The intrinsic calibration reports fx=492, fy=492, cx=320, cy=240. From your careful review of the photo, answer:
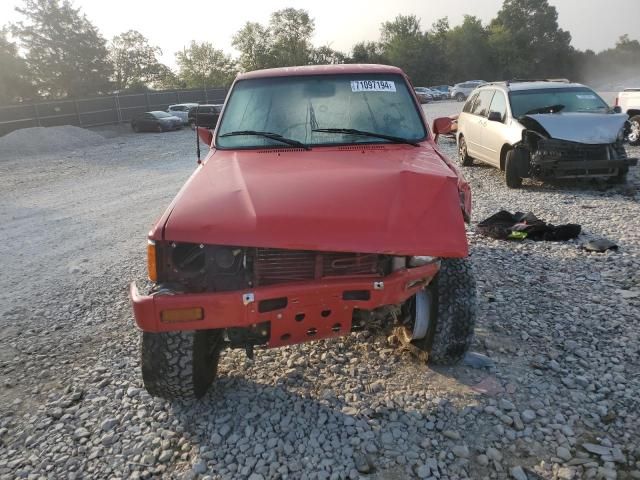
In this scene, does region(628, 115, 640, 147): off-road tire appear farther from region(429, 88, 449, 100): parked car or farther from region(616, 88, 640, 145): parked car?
region(429, 88, 449, 100): parked car

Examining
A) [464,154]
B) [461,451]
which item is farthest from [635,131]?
[461,451]

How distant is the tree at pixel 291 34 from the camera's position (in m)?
64.3

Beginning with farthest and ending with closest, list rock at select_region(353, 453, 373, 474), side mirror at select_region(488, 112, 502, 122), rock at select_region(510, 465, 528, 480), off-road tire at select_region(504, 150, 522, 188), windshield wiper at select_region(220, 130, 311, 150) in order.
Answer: side mirror at select_region(488, 112, 502, 122), off-road tire at select_region(504, 150, 522, 188), windshield wiper at select_region(220, 130, 311, 150), rock at select_region(353, 453, 373, 474), rock at select_region(510, 465, 528, 480)

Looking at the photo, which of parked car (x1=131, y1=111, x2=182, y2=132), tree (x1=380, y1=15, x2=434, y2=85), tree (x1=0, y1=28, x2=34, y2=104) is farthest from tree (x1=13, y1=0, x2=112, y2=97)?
tree (x1=380, y1=15, x2=434, y2=85)

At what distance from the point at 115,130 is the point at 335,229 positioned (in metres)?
30.6

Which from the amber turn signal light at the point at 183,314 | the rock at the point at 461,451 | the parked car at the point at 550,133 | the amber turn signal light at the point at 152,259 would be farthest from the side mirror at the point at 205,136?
the parked car at the point at 550,133

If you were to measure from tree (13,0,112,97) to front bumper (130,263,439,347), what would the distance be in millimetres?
45571

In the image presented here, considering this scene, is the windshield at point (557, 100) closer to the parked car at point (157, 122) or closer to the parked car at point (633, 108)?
the parked car at point (633, 108)

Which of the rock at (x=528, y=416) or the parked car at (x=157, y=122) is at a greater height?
the parked car at (x=157, y=122)

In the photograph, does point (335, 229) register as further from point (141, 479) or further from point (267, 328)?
point (141, 479)

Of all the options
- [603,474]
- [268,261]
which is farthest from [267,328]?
[603,474]

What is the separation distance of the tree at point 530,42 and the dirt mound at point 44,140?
194 feet

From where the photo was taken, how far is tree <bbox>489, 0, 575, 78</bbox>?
6900 cm

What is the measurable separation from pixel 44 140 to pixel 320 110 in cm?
2314
